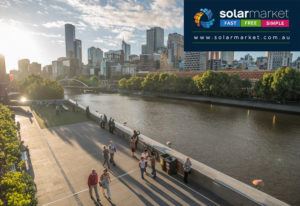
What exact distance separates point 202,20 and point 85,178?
20.8 meters

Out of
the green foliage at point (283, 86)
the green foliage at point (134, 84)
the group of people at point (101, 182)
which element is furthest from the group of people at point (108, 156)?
the green foliage at point (134, 84)

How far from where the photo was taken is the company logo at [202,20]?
25.8 meters

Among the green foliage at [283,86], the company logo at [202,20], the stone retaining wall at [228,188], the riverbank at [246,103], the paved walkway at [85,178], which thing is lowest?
the riverbank at [246,103]

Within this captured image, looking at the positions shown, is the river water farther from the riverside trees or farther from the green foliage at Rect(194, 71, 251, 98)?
the green foliage at Rect(194, 71, 251, 98)

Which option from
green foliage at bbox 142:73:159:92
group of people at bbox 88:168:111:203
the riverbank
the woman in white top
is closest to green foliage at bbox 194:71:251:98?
the riverbank

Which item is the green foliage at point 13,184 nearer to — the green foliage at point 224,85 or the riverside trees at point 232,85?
the riverside trees at point 232,85

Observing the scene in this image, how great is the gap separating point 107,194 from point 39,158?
28.6 ft

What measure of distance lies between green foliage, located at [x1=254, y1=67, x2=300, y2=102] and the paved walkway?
4992 cm

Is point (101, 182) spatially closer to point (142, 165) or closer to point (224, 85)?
point (142, 165)

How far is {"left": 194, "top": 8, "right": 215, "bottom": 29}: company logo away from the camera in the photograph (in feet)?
84.5

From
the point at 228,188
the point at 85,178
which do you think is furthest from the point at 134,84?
the point at 228,188

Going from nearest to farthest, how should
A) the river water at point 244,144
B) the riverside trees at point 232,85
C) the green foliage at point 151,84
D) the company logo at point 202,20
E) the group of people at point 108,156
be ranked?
the group of people at point 108,156
the river water at point 244,144
the company logo at point 202,20
the riverside trees at point 232,85
the green foliage at point 151,84

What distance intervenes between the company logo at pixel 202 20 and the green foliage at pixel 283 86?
4039 cm

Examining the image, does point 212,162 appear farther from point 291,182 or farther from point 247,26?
point 247,26
